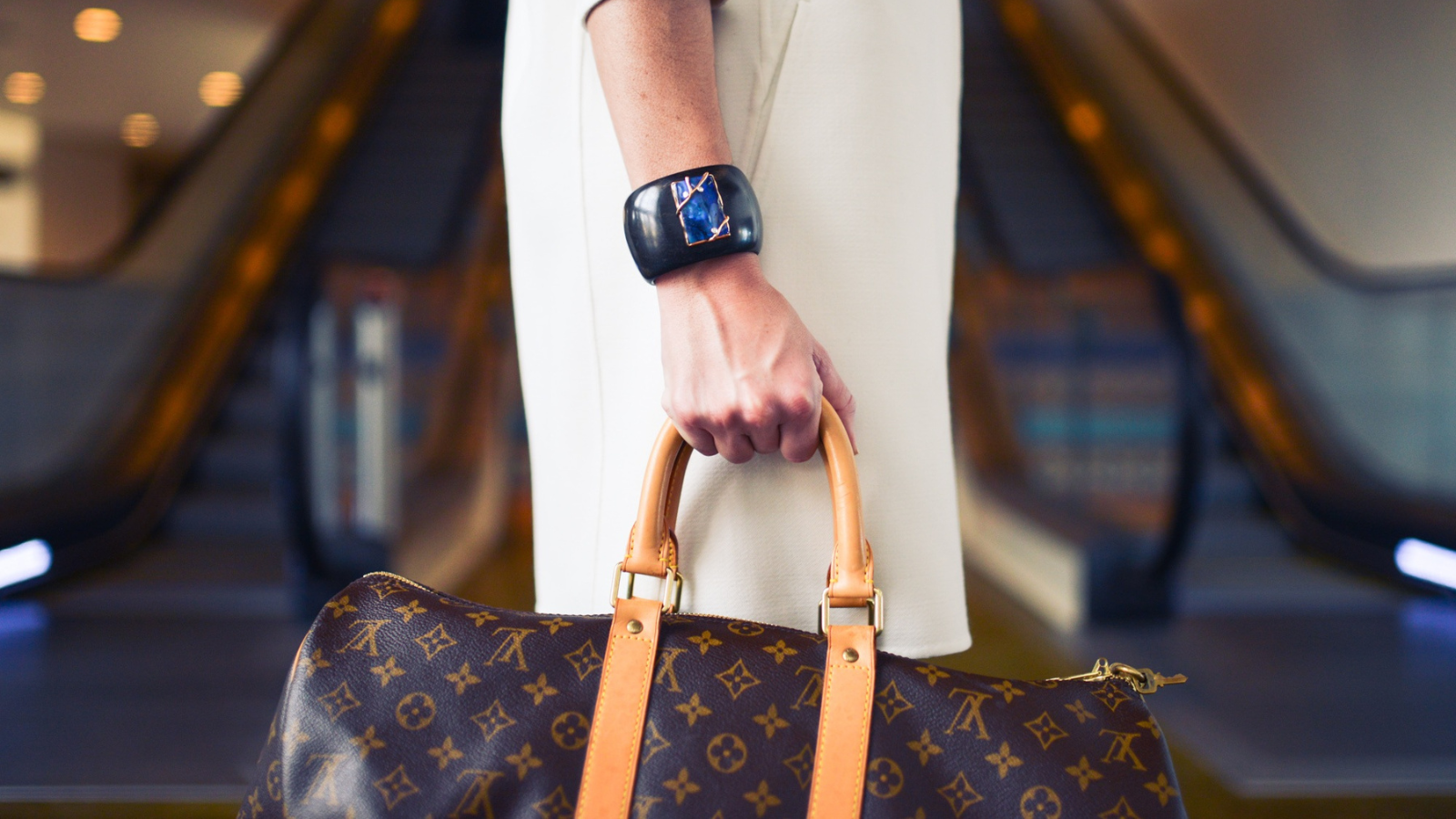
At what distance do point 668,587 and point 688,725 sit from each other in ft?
0.35

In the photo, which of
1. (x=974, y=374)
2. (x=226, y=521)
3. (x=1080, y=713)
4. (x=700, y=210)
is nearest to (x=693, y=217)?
(x=700, y=210)

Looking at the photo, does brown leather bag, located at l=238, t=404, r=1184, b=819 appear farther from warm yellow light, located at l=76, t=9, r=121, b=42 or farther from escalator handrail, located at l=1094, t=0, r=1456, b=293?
warm yellow light, located at l=76, t=9, r=121, b=42

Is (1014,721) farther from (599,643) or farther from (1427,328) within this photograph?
(1427,328)

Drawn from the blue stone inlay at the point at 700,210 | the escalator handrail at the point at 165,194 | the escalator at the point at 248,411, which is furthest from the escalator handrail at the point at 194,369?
→ the blue stone inlay at the point at 700,210

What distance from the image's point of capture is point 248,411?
17.7 ft

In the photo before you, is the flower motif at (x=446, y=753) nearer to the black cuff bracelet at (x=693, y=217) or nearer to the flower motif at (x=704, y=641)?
the flower motif at (x=704, y=641)

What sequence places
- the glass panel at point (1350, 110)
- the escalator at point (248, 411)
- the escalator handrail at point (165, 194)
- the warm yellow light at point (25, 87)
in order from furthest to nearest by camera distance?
the warm yellow light at point (25, 87) → the glass panel at point (1350, 110) → the escalator handrail at point (165, 194) → the escalator at point (248, 411)

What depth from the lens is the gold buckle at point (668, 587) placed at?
2.30 feet

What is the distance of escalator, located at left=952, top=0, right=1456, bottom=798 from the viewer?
10.5 ft

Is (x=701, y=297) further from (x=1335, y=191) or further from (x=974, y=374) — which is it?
(x=1335, y=191)

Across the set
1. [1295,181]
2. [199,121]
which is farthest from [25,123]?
[1295,181]

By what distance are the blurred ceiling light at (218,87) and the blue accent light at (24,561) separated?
536 cm

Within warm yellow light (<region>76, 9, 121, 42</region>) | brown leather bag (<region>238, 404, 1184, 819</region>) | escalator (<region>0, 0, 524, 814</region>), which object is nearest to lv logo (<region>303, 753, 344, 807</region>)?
brown leather bag (<region>238, 404, 1184, 819</region>)

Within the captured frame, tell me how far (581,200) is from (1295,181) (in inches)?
271
